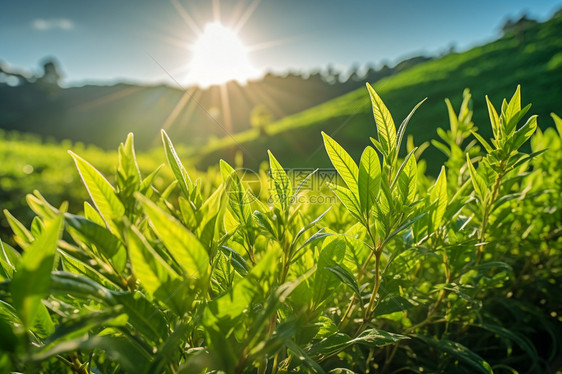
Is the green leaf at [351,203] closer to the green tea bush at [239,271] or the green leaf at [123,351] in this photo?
the green tea bush at [239,271]

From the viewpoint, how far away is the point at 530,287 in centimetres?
102

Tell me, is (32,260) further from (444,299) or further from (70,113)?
(70,113)

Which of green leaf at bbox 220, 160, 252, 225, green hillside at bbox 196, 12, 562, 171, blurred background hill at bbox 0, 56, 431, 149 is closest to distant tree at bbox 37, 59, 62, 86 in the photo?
blurred background hill at bbox 0, 56, 431, 149

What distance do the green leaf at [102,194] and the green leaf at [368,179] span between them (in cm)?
32

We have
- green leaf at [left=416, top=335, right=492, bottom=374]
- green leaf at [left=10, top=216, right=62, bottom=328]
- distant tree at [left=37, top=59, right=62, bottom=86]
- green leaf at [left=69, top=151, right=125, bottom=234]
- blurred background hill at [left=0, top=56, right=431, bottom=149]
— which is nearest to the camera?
green leaf at [left=10, top=216, right=62, bottom=328]

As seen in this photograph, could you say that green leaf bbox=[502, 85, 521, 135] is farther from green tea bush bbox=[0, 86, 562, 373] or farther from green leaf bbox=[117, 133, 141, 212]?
green leaf bbox=[117, 133, 141, 212]

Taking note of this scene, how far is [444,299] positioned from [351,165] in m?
0.41

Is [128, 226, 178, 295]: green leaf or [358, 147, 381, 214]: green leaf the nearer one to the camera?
[128, 226, 178, 295]: green leaf

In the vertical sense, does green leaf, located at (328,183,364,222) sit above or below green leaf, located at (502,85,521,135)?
below

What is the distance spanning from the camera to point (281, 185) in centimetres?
53

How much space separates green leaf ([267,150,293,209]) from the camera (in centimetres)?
51

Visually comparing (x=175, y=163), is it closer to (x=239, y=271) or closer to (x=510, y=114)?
(x=239, y=271)

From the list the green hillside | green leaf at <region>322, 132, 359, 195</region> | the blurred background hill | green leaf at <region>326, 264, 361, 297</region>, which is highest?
the blurred background hill

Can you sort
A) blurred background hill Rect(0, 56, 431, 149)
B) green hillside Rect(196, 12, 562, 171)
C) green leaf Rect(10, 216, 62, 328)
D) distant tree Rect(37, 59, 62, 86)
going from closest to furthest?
green leaf Rect(10, 216, 62, 328), green hillside Rect(196, 12, 562, 171), blurred background hill Rect(0, 56, 431, 149), distant tree Rect(37, 59, 62, 86)
